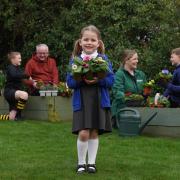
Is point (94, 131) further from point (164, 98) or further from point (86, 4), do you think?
point (86, 4)

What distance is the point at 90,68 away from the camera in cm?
560

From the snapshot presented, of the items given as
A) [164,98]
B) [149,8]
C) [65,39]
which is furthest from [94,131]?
[149,8]

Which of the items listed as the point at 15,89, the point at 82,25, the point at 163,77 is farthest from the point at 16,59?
the point at 82,25

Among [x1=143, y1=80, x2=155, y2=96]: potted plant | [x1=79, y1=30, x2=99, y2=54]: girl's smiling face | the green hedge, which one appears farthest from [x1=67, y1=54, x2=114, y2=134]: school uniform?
the green hedge

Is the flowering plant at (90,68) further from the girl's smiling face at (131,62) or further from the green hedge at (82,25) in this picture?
the green hedge at (82,25)

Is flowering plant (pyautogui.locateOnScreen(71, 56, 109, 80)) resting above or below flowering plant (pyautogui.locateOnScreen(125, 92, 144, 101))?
above

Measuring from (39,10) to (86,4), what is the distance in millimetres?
1399

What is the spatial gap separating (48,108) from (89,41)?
4833 millimetres

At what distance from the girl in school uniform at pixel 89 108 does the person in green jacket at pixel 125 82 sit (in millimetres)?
3227

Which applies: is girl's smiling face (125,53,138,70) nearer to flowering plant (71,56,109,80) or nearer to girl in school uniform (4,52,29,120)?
girl in school uniform (4,52,29,120)

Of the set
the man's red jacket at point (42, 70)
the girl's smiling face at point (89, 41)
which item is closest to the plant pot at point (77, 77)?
the girl's smiling face at point (89, 41)

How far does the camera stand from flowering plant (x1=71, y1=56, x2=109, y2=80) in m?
5.58

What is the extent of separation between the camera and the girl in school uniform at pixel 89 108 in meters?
5.65

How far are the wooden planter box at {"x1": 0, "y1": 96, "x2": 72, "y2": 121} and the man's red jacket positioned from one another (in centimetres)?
62
